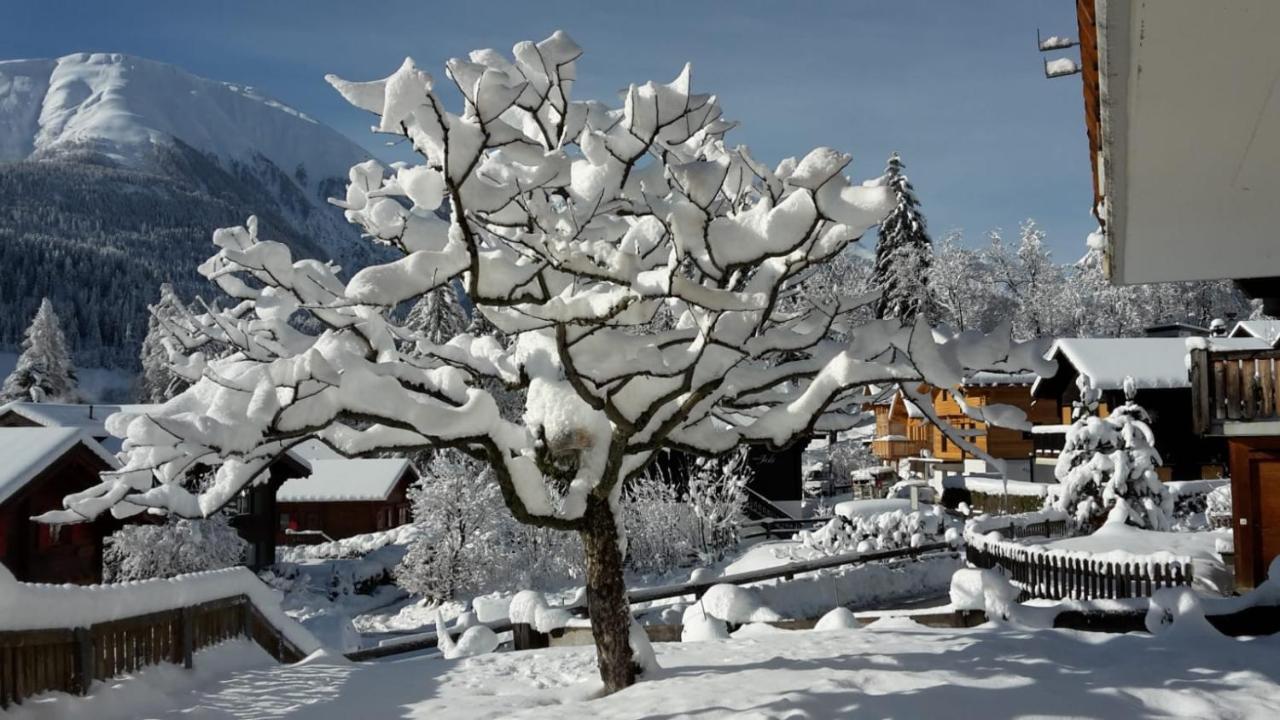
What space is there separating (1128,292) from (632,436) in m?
83.8

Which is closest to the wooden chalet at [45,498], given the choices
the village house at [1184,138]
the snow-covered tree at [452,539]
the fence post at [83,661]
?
the snow-covered tree at [452,539]

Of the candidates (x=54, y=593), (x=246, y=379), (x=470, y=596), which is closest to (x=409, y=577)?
(x=470, y=596)

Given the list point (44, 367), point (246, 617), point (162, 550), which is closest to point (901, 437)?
point (162, 550)

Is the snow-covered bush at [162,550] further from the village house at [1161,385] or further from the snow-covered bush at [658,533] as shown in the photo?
the village house at [1161,385]

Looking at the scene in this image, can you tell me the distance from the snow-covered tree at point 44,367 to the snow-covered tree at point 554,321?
76.5 meters

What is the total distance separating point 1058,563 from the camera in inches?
677

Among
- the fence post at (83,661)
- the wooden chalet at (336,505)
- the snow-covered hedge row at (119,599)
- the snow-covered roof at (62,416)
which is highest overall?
the snow-covered roof at (62,416)

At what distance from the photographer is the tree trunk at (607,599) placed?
901 cm

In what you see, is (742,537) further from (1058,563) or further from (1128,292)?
(1128,292)

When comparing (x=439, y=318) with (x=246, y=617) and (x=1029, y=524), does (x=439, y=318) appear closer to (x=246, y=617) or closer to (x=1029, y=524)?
(x=1029, y=524)

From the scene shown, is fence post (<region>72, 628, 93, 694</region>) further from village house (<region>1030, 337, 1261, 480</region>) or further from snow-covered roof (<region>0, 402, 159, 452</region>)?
village house (<region>1030, 337, 1261, 480</region>)

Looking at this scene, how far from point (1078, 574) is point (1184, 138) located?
44.7ft

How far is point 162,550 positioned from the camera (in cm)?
3173

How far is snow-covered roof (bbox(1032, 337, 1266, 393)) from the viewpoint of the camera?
36375mm
